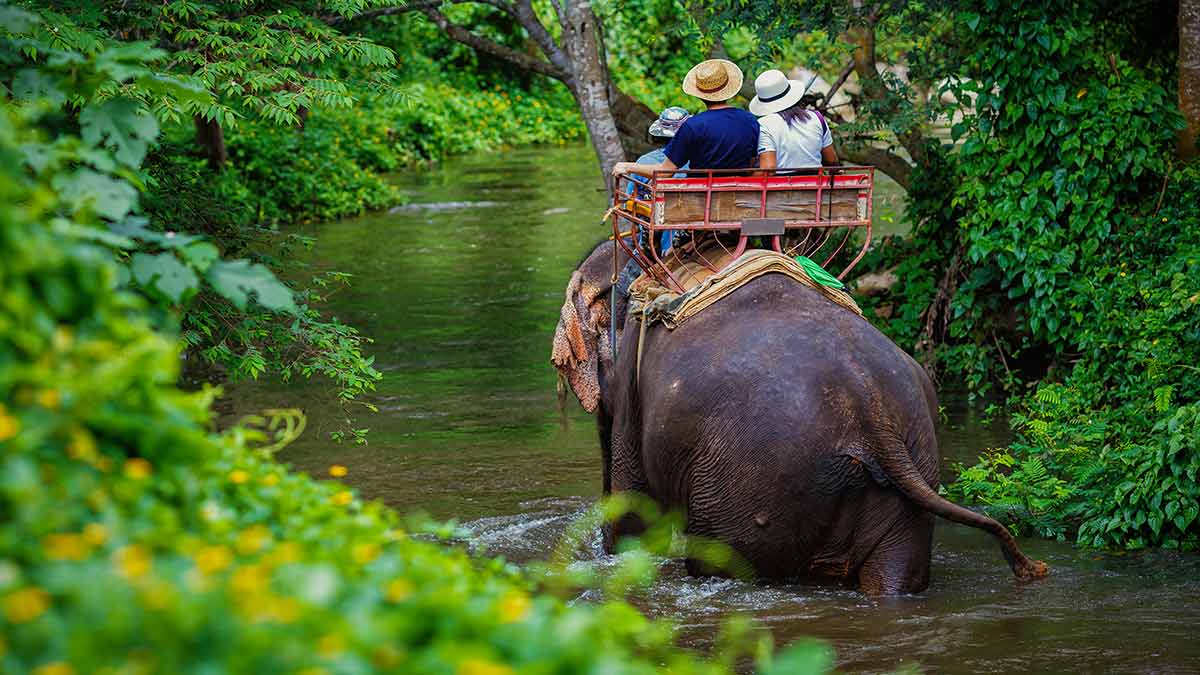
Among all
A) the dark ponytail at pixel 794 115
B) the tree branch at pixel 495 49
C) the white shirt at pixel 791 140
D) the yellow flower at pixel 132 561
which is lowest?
the yellow flower at pixel 132 561

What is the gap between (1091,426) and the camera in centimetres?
841

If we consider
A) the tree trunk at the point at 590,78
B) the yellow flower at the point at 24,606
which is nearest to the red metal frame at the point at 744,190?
the tree trunk at the point at 590,78

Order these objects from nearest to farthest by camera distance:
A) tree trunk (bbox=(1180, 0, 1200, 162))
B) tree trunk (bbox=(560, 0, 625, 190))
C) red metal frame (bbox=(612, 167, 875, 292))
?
red metal frame (bbox=(612, 167, 875, 292)), tree trunk (bbox=(1180, 0, 1200, 162)), tree trunk (bbox=(560, 0, 625, 190))

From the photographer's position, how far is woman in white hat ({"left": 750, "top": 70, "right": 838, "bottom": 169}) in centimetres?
752

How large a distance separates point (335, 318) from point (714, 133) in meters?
2.68

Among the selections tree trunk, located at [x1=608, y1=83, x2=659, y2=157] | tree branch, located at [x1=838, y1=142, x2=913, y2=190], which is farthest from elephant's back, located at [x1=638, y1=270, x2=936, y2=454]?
tree trunk, located at [x1=608, y1=83, x2=659, y2=157]

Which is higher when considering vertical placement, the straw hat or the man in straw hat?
the straw hat

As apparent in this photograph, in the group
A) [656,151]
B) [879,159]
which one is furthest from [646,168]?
[879,159]

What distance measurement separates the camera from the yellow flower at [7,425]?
229 centimetres

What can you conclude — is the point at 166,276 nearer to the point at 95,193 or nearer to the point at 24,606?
the point at 95,193

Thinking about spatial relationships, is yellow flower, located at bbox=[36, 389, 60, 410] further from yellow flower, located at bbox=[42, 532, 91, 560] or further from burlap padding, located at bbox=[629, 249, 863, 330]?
burlap padding, located at bbox=[629, 249, 863, 330]

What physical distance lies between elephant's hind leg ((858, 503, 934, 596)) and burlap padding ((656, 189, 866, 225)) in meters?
1.63

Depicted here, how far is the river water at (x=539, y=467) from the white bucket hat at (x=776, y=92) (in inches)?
96.2

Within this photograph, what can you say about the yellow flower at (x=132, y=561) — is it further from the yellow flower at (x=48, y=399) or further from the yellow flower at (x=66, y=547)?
the yellow flower at (x=48, y=399)
